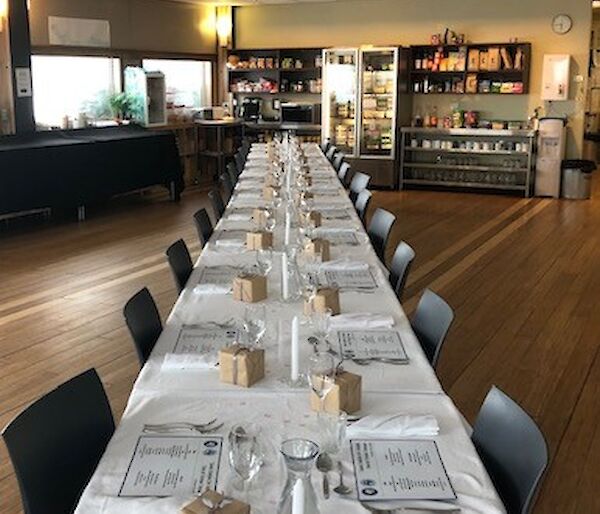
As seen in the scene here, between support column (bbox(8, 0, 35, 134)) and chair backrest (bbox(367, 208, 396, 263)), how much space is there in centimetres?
540

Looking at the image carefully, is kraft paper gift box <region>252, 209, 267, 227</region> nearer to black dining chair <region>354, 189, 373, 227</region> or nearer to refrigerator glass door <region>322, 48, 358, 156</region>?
black dining chair <region>354, 189, 373, 227</region>

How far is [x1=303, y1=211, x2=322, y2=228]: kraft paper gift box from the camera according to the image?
4.79 meters

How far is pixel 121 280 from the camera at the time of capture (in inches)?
255

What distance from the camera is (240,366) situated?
2.38m

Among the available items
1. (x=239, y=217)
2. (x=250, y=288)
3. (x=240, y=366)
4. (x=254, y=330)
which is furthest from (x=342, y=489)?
(x=239, y=217)

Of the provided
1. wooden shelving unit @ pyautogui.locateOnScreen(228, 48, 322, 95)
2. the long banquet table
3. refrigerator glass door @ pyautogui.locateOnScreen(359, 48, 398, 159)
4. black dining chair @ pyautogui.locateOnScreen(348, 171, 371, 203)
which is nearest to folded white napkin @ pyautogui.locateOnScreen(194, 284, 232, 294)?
the long banquet table

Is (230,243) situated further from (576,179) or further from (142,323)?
(576,179)

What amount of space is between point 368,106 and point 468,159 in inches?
69.9

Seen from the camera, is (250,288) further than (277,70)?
No

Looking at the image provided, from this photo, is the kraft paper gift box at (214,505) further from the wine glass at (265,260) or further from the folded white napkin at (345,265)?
the folded white napkin at (345,265)

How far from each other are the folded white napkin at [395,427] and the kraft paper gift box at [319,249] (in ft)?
6.17

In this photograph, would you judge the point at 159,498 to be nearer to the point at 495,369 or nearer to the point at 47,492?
the point at 47,492

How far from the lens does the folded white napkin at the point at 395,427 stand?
207 cm

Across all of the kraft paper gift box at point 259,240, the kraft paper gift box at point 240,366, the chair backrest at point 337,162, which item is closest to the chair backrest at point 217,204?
the kraft paper gift box at point 259,240
